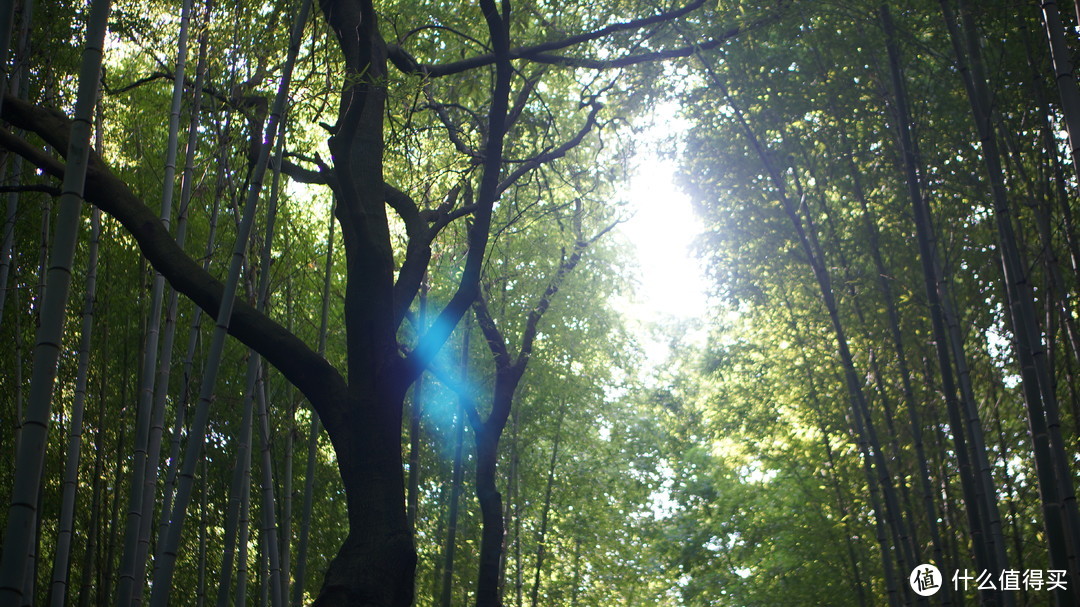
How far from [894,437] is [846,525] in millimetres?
1851

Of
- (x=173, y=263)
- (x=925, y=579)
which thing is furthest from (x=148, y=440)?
(x=925, y=579)

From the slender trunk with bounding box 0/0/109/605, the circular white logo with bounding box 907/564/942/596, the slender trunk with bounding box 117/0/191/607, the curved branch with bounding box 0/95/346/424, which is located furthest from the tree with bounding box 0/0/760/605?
the circular white logo with bounding box 907/564/942/596

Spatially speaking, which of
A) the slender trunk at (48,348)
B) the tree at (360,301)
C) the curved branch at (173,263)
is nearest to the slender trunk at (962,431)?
the tree at (360,301)

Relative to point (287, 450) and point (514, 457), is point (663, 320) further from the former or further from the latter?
point (287, 450)

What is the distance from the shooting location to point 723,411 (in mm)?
8422

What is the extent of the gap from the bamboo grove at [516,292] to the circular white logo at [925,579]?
36mm

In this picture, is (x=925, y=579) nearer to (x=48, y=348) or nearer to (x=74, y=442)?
(x=74, y=442)

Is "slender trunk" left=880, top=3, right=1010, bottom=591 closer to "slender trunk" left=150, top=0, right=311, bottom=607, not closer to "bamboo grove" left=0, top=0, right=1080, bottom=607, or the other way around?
"bamboo grove" left=0, top=0, right=1080, bottom=607

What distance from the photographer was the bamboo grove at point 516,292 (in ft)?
9.07

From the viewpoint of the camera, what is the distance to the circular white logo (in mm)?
4441

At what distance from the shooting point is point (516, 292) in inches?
281

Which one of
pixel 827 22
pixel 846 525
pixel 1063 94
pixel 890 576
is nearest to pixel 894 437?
pixel 890 576

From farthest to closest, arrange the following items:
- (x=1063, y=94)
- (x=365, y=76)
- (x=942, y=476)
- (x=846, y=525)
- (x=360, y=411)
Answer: (x=846, y=525) < (x=942, y=476) < (x=365, y=76) < (x=360, y=411) < (x=1063, y=94)

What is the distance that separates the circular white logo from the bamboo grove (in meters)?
0.04
